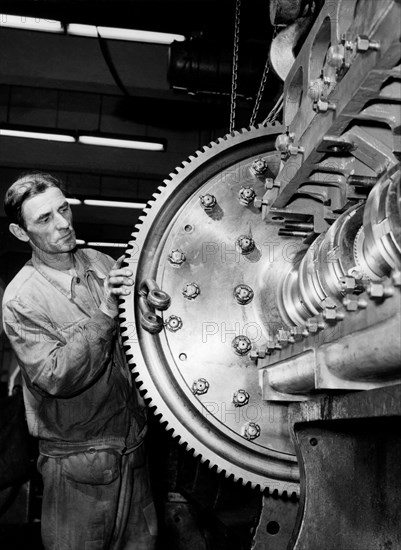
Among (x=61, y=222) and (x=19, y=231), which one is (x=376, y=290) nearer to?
(x=61, y=222)

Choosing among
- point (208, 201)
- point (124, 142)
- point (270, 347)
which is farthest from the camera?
point (124, 142)

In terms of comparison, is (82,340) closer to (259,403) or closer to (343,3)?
(259,403)

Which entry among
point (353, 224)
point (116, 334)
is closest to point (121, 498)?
point (116, 334)

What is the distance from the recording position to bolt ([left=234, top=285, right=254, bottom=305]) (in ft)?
5.04

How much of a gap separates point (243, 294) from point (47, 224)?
711mm

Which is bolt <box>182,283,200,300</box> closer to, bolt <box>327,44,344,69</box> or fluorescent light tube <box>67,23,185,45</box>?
bolt <box>327,44,344,69</box>

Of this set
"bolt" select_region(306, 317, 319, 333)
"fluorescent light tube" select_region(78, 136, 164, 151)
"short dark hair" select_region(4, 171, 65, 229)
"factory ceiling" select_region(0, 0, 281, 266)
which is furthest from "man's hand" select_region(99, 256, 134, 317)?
"fluorescent light tube" select_region(78, 136, 164, 151)

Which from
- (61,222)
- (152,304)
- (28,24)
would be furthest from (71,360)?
(28,24)

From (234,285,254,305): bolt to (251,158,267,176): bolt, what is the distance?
0.29 meters

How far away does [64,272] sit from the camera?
197 cm

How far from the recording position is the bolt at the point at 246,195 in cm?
158

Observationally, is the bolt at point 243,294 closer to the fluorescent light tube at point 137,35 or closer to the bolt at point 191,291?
the bolt at point 191,291

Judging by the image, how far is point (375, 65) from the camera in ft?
2.83

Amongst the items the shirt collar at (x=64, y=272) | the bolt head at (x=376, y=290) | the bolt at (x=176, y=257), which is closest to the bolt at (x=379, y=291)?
the bolt head at (x=376, y=290)
